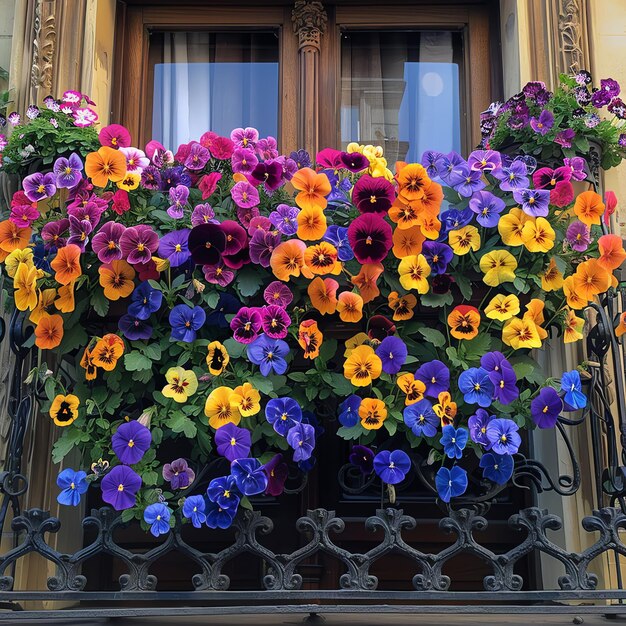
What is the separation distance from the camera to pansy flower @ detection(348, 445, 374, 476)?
10.1 feet

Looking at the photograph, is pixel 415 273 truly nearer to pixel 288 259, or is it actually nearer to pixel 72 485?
pixel 288 259

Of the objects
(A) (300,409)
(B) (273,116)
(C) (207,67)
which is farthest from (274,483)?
(C) (207,67)

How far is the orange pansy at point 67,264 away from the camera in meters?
3.10

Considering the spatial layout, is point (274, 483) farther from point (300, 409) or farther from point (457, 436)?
point (457, 436)

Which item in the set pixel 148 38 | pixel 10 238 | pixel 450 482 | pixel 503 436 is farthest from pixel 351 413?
pixel 148 38

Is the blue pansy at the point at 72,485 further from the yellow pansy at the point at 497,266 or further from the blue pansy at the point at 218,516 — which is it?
the yellow pansy at the point at 497,266

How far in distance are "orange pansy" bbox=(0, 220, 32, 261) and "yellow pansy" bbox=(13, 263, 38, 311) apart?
0.15 meters

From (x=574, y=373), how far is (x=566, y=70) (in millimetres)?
1354

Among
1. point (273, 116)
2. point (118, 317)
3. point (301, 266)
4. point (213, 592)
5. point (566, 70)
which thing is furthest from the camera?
point (273, 116)

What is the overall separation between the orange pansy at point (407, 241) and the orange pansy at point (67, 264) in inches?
39.8

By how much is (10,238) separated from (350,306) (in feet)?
3.82

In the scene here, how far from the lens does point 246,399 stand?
9.87 feet

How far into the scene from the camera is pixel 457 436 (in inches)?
118

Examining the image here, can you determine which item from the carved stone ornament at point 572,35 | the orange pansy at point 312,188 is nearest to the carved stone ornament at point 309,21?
the carved stone ornament at point 572,35
